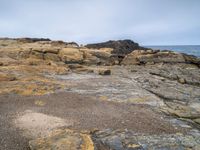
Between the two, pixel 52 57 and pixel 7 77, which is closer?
pixel 7 77

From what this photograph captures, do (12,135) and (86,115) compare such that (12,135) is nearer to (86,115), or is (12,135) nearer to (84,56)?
(86,115)

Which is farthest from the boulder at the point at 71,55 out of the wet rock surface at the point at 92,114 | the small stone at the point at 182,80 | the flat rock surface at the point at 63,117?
the flat rock surface at the point at 63,117

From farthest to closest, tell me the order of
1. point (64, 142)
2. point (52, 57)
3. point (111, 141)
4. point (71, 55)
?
point (71, 55) → point (52, 57) → point (111, 141) → point (64, 142)

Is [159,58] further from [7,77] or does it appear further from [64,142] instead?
[64,142]

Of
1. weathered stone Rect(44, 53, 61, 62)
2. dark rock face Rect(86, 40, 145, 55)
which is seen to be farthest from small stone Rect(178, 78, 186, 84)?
dark rock face Rect(86, 40, 145, 55)

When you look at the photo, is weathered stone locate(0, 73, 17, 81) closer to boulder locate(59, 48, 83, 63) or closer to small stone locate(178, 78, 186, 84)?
boulder locate(59, 48, 83, 63)

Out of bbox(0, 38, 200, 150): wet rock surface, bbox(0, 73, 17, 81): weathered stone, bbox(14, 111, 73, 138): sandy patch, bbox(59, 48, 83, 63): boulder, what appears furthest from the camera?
bbox(59, 48, 83, 63): boulder

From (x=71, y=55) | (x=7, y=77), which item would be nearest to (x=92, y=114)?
(x=7, y=77)

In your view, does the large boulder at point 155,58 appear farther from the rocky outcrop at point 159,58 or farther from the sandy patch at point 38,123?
the sandy patch at point 38,123

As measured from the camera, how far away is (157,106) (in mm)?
16047

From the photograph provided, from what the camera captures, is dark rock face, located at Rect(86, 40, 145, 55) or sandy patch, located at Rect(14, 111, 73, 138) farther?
dark rock face, located at Rect(86, 40, 145, 55)

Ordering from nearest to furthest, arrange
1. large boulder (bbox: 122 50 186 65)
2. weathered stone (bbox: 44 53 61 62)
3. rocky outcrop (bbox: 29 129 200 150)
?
rocky outcrop (bbox: 29 129 200 150) → weathered stone (bbox: 44 53 61 62) → large boulder (bbox: 122 50 186 65)

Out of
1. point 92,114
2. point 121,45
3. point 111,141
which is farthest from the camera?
point 121,45

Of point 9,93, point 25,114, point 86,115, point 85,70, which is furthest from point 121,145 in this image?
point 85,70
